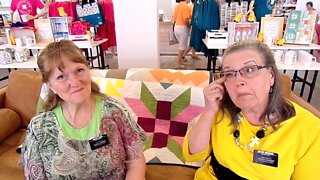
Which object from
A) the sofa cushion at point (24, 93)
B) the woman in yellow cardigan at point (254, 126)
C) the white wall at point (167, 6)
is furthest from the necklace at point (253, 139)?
the white wall at point (167, 6)

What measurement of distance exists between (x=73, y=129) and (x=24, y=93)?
1335 mm

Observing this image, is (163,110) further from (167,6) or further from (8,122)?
(167,6)

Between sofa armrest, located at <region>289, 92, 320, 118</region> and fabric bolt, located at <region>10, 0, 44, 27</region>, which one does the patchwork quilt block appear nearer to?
sofa armrest, located at <region>289, 92, 320, 118</region>

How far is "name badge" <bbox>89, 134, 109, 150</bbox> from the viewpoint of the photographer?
3.80 feet

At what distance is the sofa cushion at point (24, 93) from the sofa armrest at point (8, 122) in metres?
0.06

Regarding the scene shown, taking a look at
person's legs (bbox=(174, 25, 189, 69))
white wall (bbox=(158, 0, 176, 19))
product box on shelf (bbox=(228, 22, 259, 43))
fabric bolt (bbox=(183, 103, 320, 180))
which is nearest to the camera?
fabric bolt (bbox=(183, 103, 320, 180))

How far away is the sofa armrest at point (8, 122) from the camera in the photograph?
2094 millimetres

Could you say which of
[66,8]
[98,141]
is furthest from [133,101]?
[66,8]

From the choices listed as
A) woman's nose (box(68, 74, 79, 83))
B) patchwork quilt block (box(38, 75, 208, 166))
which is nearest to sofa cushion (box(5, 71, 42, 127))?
patchwork quilt block (box(38, 75, 208, 166))

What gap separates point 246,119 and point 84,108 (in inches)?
28.7

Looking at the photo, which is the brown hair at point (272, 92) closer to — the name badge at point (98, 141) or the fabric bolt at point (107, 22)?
the name badge at point (98, 141)

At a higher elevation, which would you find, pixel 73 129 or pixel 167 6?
pixel 167 6

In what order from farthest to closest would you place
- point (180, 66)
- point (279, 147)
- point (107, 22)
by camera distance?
point (180, 66) < point (107, 22) < point (279, 147)

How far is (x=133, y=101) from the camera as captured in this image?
194 centimetres
